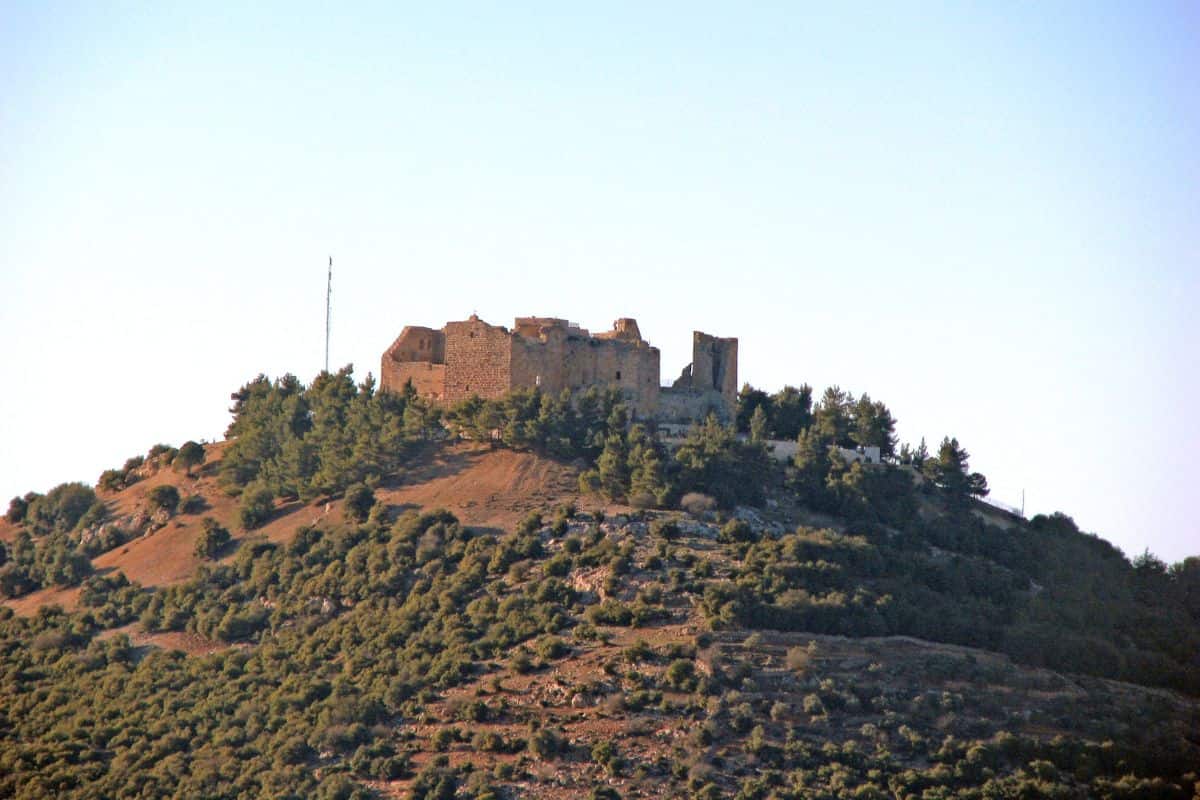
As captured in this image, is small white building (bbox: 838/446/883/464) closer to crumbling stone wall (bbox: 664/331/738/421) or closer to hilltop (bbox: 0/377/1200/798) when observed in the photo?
hilltop (bbox: 0/377/1200/798)

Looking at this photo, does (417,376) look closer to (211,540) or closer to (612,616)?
(211,540)

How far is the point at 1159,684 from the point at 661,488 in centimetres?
1624

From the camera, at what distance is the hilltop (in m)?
56.6

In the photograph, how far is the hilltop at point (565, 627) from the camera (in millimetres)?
56562

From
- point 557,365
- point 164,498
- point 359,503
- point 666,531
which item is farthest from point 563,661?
point 164,498

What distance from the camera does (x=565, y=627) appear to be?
201 ft

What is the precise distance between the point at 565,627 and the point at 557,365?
1471cm

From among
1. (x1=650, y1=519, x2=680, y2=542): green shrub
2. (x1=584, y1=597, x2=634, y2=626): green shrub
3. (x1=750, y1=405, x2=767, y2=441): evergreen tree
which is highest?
(x1=750, y1=405, x2=767, y2=441): evergreen tree

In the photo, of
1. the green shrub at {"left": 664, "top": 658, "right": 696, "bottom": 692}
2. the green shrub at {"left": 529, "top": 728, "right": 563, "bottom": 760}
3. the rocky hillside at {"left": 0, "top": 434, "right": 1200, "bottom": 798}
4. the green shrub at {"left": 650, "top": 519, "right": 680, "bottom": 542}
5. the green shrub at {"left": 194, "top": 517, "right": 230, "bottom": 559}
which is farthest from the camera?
the green shrub at {"left": 194, "top": 517, "right": 230, "bottom": 559}

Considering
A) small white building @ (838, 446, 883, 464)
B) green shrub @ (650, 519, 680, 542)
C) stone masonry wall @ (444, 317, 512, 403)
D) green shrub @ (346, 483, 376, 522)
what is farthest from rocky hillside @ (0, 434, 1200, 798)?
small white building @ (838, 446, 883, 464)

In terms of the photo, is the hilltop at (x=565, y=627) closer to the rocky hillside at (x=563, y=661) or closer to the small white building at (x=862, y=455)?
the rocky hillside at (x=563, y=661)

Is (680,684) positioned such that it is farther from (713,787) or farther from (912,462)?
(912,462)

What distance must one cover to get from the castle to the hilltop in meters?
1.60

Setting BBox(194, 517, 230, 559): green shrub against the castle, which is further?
the castle
